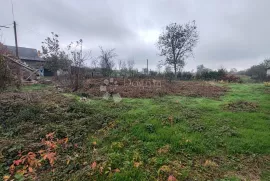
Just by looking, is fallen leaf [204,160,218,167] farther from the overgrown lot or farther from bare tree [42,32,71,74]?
bare tree [42,32,71,74]

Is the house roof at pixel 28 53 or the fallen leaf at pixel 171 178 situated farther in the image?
the house roof at pixel 28 53

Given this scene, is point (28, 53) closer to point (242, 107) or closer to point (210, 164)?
point (242, 107)

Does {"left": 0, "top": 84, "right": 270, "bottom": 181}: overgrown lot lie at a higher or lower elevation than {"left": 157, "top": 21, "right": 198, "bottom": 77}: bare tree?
lower

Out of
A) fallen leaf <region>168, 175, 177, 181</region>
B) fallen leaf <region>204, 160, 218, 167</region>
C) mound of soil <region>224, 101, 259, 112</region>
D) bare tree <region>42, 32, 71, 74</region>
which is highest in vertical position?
bare tree <region>42, 32, 71, 74</region>

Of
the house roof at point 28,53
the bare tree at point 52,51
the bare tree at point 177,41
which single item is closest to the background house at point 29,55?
the house roof at point 28,53

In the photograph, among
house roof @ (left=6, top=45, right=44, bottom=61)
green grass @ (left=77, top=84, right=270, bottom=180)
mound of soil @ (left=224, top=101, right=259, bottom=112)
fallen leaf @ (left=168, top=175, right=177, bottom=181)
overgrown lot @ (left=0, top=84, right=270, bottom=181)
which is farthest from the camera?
→ house roof @ (left=6, top=45, right=44, bottom=61)

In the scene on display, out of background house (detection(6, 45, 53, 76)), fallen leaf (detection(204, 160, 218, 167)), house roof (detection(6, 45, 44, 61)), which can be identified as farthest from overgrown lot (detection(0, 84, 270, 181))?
house roof (detection(6, 45, 44, 61))

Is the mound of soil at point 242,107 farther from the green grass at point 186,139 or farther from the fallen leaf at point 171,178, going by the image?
the fallen leaf at point 171,178

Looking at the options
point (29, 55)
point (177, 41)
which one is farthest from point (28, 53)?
point (177, 41)

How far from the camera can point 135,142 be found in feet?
12.1

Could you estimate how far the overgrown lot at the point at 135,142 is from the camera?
9.03 feet

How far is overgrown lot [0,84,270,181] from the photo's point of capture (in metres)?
2.75

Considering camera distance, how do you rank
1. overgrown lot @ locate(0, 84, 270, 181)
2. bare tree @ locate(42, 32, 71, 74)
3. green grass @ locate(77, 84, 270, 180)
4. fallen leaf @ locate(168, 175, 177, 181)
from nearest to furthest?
fallen leaf @ locate(168, 175, 177, 181)
overgrown lot @ locate(0, 84, 270, 181)
green grass @ locate(77, 84, 270, 180)
bare tree @ locate(42, 32, 71, 74)

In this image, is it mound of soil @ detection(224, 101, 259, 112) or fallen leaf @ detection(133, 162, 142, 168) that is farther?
mound of soil @ detection(224, 101, 259, 112)
